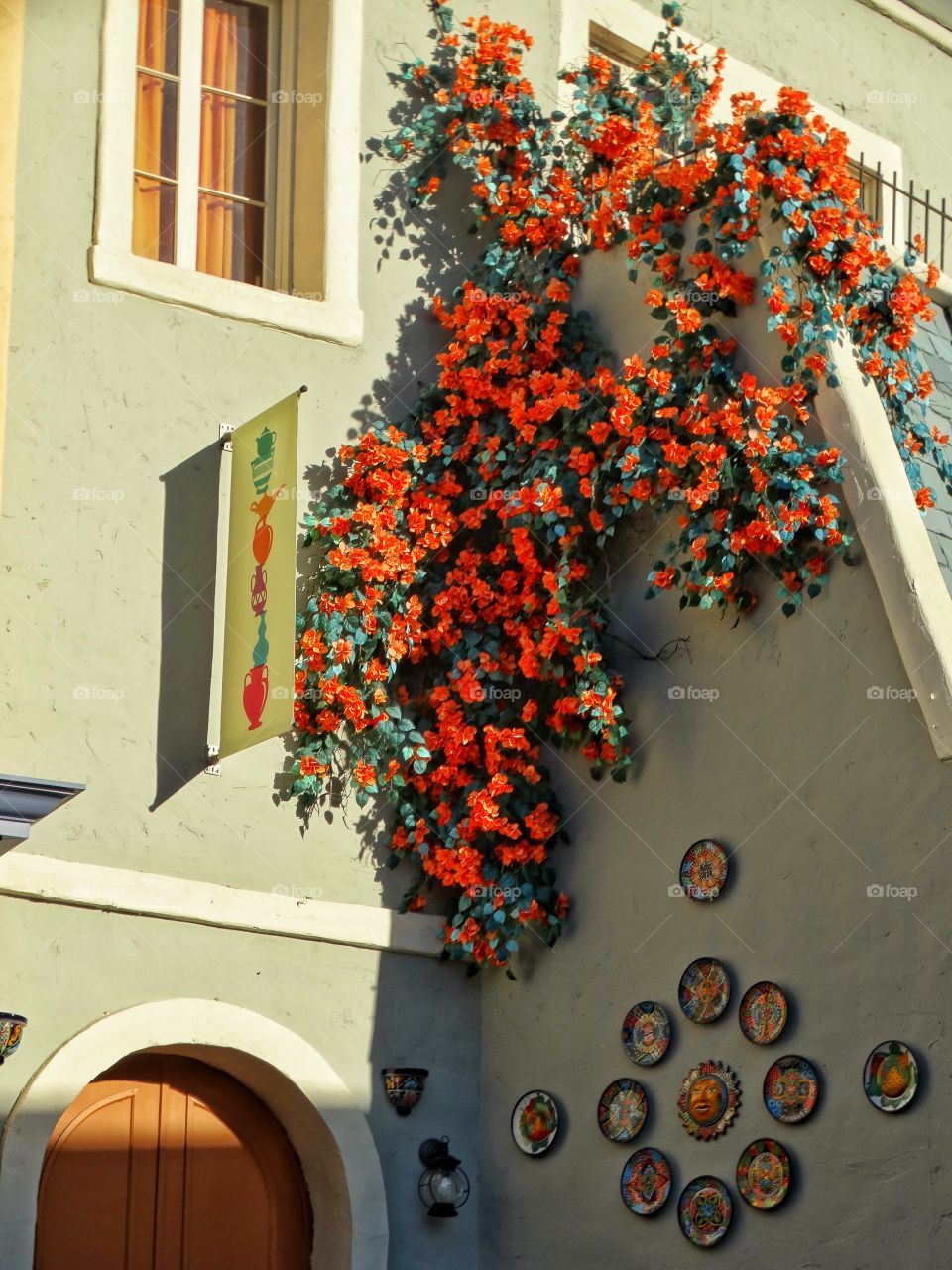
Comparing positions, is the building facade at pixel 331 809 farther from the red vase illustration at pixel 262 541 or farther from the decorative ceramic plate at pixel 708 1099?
the red vase illustration at pixel 262 541

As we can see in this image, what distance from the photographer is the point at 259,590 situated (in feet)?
24.4

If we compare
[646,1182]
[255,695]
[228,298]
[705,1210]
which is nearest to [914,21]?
[228,298]

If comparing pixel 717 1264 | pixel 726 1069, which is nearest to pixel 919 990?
pixel 726 1069

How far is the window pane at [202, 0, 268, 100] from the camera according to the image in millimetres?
8820

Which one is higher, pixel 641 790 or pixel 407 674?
pixel 407 674

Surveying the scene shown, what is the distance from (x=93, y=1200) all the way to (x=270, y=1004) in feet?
3.47

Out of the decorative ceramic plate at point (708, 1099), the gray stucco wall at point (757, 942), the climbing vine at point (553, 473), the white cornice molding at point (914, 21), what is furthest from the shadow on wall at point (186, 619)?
the white cornice molding at point (914, 21)

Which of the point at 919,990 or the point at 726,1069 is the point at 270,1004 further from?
the point at 919,990

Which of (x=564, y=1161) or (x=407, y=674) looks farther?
(x=407, y=674)

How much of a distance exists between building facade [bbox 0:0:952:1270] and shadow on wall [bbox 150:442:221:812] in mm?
18

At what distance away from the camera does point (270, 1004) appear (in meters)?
7.61

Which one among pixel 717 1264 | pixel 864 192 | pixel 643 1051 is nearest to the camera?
pixel 717 1264

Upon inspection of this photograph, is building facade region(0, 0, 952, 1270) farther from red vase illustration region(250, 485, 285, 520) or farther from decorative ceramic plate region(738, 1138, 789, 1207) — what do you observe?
red vase illustration region(250, 485, 285, 520)

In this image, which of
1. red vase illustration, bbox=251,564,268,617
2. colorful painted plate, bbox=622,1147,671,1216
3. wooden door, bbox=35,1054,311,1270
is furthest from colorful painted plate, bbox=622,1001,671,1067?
red vase illustration, bbox=251,564,268,617
